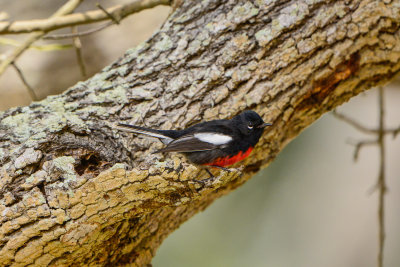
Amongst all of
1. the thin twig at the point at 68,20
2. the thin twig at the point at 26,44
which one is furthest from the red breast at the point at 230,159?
the thin twig at the point at 26,44

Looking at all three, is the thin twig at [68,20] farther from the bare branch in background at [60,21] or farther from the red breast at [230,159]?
the red breast at [230,159]

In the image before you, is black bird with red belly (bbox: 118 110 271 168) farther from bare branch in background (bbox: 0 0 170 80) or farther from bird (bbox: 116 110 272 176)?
bare branch in background (bbox: 0 0 170 80)

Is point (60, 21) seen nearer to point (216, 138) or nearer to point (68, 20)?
point (68, 20)

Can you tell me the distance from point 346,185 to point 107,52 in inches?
125

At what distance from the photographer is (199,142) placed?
288 cm

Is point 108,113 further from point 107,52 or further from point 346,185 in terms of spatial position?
point 346,185

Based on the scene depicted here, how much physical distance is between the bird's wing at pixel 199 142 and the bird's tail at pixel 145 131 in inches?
1.6

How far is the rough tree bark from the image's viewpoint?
→ 244cm

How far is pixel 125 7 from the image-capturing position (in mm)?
3207

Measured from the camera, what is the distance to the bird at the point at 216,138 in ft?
8.86

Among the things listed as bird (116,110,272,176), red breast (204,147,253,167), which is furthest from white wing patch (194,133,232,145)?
red breast (204,147,253,167)

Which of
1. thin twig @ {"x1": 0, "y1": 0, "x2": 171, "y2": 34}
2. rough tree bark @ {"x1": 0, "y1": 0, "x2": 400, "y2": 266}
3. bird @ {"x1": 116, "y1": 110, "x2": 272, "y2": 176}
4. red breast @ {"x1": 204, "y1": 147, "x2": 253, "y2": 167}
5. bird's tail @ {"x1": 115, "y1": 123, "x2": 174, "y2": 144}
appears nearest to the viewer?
rough tree bark @ {"x1": 0, "y1": 0, "x2": 400, "y2": 266}

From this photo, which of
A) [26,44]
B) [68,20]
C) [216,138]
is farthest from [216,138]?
[26,44]

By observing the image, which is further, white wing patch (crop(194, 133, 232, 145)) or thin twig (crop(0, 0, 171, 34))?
thin twig (crop(0, 0, 171, 34))
